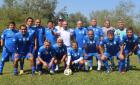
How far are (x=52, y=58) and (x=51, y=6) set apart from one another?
1892 inches

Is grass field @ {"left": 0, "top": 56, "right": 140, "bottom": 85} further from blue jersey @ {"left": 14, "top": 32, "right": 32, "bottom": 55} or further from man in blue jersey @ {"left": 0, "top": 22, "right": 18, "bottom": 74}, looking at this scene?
blue jersey @ {"left": 14, "top": 32, "right": 32, "bottom": 55}

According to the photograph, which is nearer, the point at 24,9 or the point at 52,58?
the point at 52,58

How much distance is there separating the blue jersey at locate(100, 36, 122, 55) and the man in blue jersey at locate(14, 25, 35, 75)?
9.16ft

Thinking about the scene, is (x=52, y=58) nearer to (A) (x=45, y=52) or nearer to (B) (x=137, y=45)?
(A) (x=45, y=52)

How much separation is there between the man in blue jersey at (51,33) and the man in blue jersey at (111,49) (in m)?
1.86

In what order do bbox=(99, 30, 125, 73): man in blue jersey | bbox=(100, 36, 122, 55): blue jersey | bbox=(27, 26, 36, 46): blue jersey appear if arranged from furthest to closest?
bbox=(100, 36, 122, 55): blue jersey, bbox=(99, 30, 125, 73): man in blue jersey, bbox=(27, 26, 36, 46): blue jersey

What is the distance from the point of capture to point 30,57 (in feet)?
44.2

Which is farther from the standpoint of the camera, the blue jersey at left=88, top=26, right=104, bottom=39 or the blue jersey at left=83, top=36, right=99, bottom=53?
the blue jersey at left=88, top=26, right=104, bottom=39

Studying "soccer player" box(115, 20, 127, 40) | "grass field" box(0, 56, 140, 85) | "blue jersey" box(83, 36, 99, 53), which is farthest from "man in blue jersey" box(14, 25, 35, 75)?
"soccer player" box(115, 20, 127, 40)

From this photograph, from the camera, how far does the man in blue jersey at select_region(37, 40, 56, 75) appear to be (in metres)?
13.5

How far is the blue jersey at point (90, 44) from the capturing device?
14453mm

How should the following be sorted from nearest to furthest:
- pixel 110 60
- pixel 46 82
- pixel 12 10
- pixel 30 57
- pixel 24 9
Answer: pixel 46 82 < pixel 30 57 < pixel 110 60 < pixel 12 10 < pixel 24 9

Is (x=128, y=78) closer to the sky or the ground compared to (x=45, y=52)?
closer to the ground

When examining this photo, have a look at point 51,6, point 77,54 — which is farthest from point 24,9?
point 77,54
